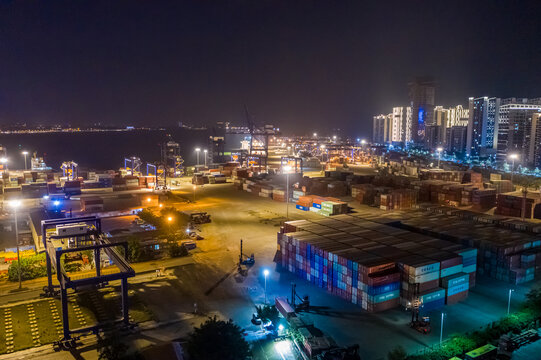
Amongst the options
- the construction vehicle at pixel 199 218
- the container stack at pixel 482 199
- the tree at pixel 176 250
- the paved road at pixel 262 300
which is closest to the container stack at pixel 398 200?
the container stack at pixel 482 199

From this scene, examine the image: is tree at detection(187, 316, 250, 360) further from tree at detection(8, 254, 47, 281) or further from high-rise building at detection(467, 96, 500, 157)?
high-rise building at detection(467, 96, 500, 157)

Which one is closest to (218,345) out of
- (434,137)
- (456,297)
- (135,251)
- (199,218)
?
(456,297)

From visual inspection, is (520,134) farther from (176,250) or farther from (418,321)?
(176,250)

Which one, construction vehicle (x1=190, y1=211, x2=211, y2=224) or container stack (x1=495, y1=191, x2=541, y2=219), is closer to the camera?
construction vehicle (x1=190, y1=211, x2=211, y2=224)

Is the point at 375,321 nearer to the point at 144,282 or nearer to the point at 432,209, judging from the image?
the point at 144,282

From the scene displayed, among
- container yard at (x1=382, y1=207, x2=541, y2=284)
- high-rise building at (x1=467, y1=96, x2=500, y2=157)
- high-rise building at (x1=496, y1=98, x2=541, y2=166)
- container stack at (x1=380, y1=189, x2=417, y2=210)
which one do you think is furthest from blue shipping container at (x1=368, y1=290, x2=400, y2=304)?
high-rise building at (x1=467, y1=96, x2=500, y2=157)

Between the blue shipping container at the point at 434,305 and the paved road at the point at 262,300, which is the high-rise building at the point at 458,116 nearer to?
the paved road at the point at 262,300
